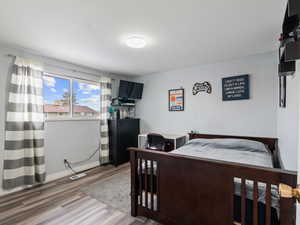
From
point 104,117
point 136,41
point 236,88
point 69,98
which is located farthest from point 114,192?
point 236,88

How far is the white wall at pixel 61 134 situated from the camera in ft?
8.02

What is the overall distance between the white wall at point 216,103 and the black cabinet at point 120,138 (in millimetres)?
532

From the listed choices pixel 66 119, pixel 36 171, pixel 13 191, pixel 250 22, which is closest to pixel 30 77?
pixel 66 119

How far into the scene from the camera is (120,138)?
12.5ft

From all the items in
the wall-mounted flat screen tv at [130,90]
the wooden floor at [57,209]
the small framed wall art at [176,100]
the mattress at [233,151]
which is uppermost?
the wall-mounted flat screen tv at [130,90]

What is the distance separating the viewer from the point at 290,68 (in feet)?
4.49

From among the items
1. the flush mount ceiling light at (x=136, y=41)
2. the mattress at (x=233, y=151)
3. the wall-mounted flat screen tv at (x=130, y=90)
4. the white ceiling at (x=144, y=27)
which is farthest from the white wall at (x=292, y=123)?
the wall-mounted flat screen tv at (x=130, y=90)

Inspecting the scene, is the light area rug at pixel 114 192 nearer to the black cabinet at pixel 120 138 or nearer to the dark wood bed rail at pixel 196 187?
the dark wood bed rail at pixel 196 187

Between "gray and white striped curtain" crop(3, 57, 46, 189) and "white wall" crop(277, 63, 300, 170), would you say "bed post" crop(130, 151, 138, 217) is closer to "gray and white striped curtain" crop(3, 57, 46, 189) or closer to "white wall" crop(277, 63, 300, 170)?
"white wall" crop(277, 63, 300, 170)

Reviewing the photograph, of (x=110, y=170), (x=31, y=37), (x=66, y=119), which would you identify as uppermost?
(x=31, y=37)

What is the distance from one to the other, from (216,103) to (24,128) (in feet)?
11.7

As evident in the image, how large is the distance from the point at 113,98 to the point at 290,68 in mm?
3479

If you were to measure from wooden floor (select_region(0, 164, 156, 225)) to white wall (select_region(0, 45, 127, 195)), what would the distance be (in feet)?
1.34

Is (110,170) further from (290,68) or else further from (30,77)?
(290,68)
